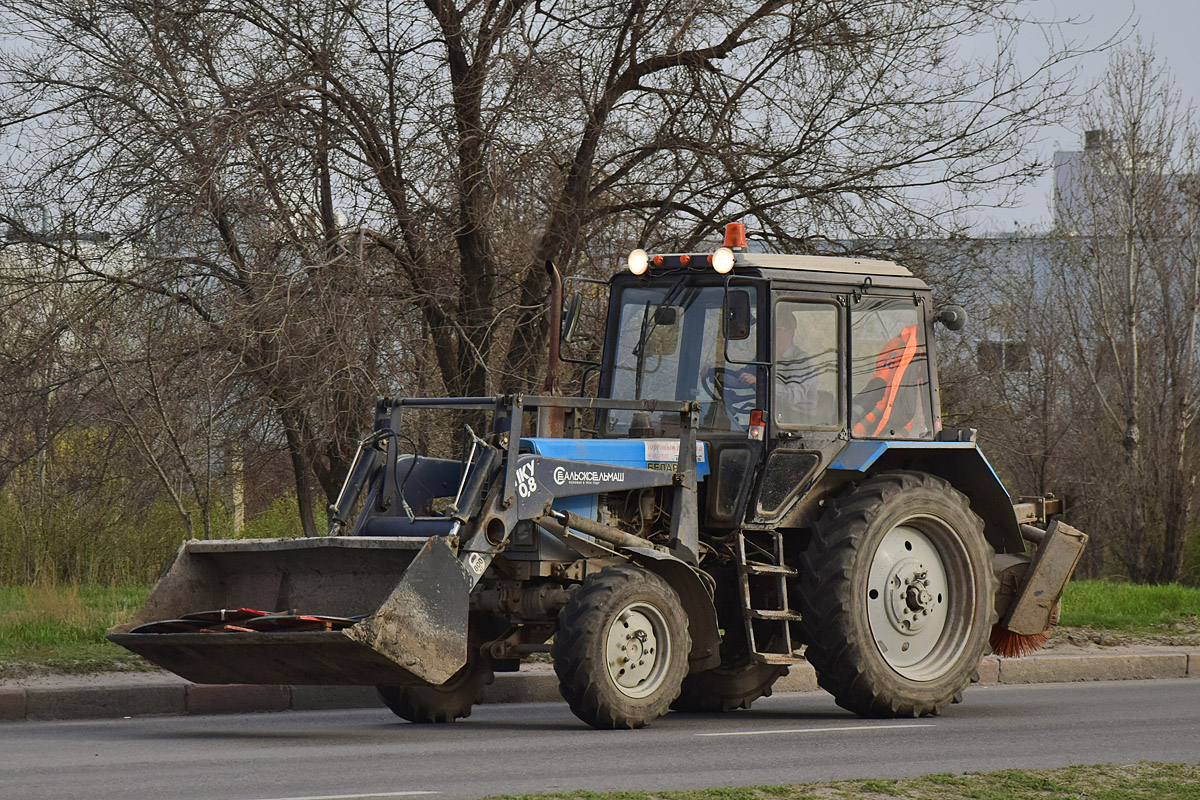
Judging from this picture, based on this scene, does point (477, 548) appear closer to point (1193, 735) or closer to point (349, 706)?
point (349, 706)

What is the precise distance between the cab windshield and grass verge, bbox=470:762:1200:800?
3.37m

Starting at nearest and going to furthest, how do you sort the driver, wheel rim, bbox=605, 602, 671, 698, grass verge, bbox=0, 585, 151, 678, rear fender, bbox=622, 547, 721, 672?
wheel rim, bbox=605, 602, 671, 698 < rear fender, bbox=622, 547, 721, 672 < the driver < grass verge, bbox=0, 585, 151, 678

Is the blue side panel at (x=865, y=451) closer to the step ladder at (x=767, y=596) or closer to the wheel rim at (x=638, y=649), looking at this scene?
the step ladder at (x=767, y=596)

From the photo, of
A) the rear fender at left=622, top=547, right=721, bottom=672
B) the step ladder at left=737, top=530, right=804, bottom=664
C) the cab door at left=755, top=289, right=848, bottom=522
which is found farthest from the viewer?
the cab door at left=755, top=289, right=848, bottom=522

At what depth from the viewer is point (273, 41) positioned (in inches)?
557

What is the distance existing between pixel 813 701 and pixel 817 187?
19.0ft

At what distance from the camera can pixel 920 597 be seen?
384 inches

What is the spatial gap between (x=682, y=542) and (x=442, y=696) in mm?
1811

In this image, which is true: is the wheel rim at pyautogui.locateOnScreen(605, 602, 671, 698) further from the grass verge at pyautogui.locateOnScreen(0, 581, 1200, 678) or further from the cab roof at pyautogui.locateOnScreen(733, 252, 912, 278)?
the grass verge at pyautogui.locateOnScreen(0, 581, 1200, 678)

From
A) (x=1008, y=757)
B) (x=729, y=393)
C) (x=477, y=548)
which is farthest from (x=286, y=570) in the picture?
(x=1008, y=757)

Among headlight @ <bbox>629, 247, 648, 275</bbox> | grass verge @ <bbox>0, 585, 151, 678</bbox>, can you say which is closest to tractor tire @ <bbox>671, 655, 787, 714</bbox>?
headlight @ <bbox>629, 247, 648, 275</bbox>

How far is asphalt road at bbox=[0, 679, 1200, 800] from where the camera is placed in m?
6.56

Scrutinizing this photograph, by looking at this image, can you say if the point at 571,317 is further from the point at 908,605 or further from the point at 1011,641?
the point at 1011,641

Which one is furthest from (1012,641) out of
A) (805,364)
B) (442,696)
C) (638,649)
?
(442,696)
